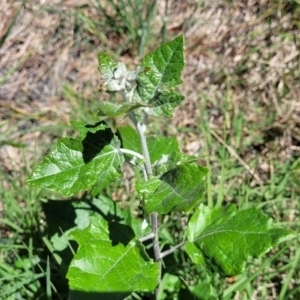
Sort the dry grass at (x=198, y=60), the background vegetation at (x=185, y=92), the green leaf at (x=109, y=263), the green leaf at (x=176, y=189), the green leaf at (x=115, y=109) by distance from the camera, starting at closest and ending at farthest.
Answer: the green leaf at (x=115, y=109) < the green leaf at (x=176, y=189) < the green leaf at (x=109, y=263) < the background vegetation at (x=185, y=92) < the dry grass at (x=198, y=60)

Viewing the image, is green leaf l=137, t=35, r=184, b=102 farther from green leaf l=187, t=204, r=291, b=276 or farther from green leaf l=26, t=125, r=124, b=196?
green leaf l=187, t=204, r=291, b=276

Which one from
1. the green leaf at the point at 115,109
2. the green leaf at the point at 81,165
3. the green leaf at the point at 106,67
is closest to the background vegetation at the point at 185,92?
the green leaf at the point at 81,165

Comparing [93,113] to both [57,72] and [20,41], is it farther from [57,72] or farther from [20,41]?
[20,41]

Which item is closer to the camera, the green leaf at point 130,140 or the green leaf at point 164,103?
the green leaf at point 164,103

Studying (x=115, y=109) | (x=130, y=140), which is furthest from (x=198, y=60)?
(x=115, y=109)

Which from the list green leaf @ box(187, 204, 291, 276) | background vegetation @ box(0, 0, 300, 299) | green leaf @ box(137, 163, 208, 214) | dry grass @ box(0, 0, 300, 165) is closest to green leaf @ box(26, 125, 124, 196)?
green leaf @ box(137, 163, 208, 214)

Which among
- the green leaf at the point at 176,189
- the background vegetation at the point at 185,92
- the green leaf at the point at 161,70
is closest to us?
the green leaf at the point at 176,189

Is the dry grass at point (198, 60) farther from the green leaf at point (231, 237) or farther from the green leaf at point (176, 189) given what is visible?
the green leaf at point (176, 189)
